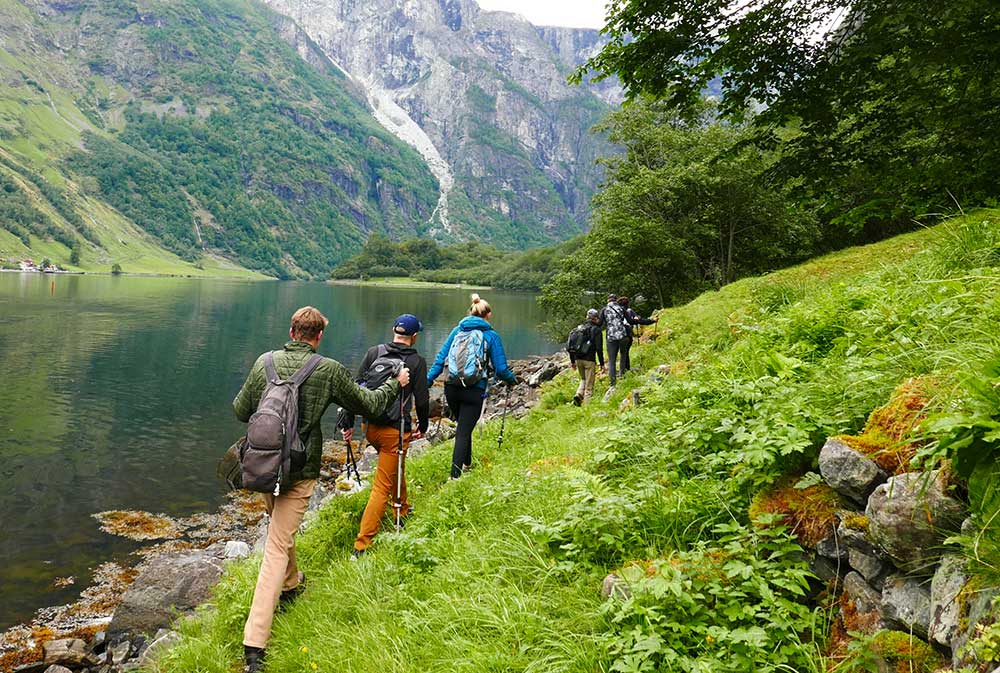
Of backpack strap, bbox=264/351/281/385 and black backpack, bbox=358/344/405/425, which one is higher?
backpack strap, bbox=264/351/281/385

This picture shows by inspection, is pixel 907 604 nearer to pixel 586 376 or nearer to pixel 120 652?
pixel 120 652

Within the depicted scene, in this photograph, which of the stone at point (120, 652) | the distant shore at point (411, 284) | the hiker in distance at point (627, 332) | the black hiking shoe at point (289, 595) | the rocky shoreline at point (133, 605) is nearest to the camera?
the black hiking shoe at point (289, 595)

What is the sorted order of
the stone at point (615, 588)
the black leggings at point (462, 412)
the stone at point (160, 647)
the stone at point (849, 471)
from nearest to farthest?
the stone at point (849, 471), the stone at point (615, 588), the stone at point (160, 647), the black leggings at point (462, 412)

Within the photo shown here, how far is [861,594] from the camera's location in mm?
2891

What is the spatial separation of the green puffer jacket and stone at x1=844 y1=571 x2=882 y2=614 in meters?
4.08

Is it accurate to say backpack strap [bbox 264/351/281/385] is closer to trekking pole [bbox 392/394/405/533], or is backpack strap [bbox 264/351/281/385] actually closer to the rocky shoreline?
trekking pole [bbox 392/394/405/533]

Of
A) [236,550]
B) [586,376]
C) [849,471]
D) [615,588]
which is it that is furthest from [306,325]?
[586,376]

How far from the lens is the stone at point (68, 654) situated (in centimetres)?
897

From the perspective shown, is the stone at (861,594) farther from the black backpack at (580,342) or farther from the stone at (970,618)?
the black backpack at (580,342)

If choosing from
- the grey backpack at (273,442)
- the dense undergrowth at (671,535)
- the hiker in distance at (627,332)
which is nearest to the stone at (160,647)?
the dense undergrowth at (671,535)

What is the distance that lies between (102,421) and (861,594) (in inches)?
1136

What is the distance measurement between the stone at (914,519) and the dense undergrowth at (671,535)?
0.17m

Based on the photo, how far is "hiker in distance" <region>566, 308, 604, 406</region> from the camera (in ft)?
45.9

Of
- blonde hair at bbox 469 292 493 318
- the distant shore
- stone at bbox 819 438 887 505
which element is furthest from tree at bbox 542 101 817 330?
the distant shore
